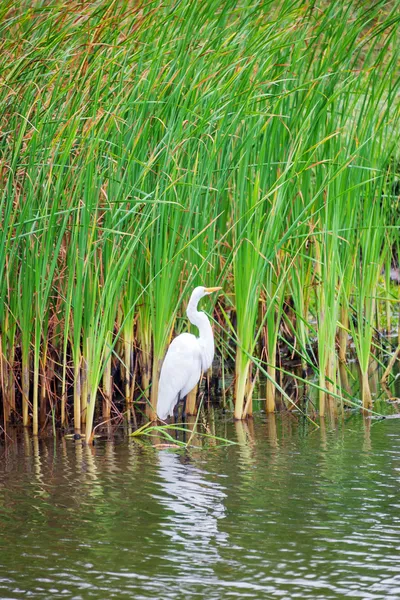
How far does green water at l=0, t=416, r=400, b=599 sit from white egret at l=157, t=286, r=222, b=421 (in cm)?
45

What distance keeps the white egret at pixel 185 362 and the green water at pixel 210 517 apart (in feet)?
1.48

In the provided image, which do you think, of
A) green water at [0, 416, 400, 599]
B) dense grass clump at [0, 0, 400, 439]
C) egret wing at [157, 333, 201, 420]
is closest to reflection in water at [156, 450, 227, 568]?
green water at [0, 416, 400, 599]

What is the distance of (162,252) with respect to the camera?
273 inches

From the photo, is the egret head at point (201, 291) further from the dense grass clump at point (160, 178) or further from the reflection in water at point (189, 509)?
the reflection in water at point (189, 509)

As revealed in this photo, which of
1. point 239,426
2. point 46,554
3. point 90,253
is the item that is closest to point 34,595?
point 46,554

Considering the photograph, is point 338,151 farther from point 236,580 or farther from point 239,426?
point 236,580

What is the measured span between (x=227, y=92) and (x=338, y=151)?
964mm

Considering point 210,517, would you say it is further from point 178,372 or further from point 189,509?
point 178,372

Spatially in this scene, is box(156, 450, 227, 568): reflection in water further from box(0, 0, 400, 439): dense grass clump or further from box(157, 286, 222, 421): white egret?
box(0, 0, 400, 439): dense grass clump

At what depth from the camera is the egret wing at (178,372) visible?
6.83 meters

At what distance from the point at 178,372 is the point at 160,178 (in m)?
1.32

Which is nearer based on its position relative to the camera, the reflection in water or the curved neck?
the reflection in water

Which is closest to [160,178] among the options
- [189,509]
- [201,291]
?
[201,291]

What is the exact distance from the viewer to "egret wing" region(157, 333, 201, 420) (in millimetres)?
6828
